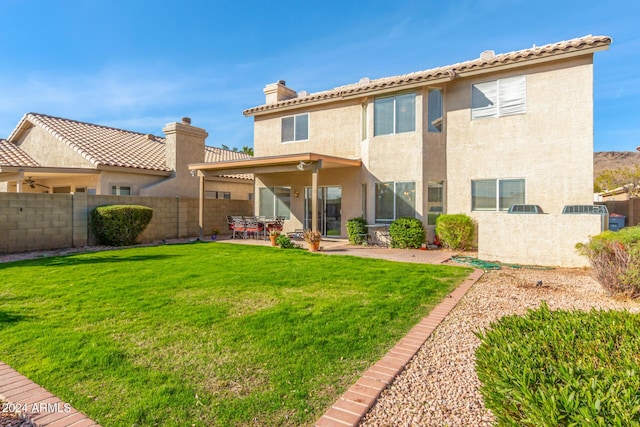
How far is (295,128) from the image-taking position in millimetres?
19344

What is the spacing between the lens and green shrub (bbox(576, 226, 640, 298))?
696 centimetres

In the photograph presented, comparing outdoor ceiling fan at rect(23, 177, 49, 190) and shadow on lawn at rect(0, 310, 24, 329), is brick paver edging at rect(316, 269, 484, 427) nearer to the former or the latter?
shadow on lawn at rect(0, 310, 24, 329)

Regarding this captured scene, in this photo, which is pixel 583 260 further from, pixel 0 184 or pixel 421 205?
pixel 0 184

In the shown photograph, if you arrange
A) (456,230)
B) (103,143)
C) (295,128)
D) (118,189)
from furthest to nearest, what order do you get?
(103,143), (295,128), (118,189), (456,230)

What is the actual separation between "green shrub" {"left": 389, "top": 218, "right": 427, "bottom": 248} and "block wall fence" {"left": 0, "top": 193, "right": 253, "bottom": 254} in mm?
10893

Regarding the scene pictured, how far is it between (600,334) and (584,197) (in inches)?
491

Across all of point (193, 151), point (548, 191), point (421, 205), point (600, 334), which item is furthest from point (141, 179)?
point (600, 334)

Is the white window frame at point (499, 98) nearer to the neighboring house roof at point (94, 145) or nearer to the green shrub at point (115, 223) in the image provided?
the green shrub at point (115, 223)

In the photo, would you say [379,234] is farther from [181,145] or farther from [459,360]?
[181,145]

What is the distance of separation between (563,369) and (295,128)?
723 inches

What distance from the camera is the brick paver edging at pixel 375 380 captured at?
3129 millimetres

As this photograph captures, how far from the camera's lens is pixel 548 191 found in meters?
13.2

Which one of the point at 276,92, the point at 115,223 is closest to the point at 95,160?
the point at 115,223

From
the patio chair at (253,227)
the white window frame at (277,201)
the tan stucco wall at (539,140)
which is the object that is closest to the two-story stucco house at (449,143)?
the tan stucco wall at (539,140)
